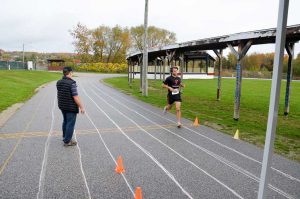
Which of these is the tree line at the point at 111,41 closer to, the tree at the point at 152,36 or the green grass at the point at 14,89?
the tree at the point at 152,36

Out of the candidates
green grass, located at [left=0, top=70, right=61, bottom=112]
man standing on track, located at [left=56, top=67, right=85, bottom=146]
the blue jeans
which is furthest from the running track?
green grass, located at [left=0, top=70, right=61, bottom=112]

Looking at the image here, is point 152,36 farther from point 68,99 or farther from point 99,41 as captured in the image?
point 68,99

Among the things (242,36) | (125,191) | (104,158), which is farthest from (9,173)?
(242,36)

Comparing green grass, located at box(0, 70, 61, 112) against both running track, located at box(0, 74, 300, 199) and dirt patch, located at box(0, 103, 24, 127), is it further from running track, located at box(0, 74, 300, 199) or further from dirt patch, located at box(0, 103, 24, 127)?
running track, located at box(0, 74, 300, 199)

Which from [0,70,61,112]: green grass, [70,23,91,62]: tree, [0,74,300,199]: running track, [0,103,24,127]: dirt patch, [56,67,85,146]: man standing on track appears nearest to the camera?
[0,74,300,199]: running track

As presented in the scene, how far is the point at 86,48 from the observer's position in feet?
267

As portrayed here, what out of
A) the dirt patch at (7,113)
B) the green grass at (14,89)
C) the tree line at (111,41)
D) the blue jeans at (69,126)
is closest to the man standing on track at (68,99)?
the blue jeans at (69,126)

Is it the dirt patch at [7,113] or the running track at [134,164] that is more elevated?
Result: the running track at [134,164]

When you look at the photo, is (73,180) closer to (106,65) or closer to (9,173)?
(9,173)

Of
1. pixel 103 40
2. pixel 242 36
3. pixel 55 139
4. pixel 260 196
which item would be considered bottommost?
pixel 55 139

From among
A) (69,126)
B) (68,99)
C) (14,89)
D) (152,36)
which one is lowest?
(14,89)

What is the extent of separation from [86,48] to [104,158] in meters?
78.5

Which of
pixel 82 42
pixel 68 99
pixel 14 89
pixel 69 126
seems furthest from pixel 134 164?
pixel 82 42

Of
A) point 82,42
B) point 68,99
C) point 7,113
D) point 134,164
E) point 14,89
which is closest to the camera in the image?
point 134,164
